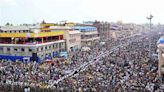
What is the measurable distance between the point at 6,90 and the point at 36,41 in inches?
734

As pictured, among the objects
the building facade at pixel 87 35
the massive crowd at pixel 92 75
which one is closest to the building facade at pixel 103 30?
the building facade at pixel 87 35

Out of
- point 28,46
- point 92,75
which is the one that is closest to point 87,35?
point 28,46

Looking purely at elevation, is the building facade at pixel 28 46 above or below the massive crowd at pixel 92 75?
above

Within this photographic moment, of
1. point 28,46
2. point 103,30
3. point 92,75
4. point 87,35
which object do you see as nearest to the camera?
point 92,75

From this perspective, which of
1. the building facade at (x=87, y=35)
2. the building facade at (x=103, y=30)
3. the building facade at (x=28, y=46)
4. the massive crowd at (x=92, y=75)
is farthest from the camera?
the building facade at (x=103, y=30)

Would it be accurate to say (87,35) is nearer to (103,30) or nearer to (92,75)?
(103,30)

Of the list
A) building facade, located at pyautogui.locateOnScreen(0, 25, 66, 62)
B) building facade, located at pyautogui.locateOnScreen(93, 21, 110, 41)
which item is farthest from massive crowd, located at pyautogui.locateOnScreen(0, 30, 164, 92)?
building facade, located at pyautogui.locateOnScreen(93, 21, 110, 41)

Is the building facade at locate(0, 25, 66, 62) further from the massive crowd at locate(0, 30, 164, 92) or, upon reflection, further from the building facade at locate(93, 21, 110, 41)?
the building facade at locate(93, 21, 110, 41)

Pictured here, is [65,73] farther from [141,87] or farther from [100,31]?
[100,31]

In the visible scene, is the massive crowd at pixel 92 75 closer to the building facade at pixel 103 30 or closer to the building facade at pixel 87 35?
the building facade at pixel 87 35

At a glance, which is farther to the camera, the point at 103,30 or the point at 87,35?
the point at 103,30

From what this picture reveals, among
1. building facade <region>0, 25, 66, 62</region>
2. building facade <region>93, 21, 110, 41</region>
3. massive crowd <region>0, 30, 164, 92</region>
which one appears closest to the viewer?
massive crowd <region>0, 30, 164, 92</region>

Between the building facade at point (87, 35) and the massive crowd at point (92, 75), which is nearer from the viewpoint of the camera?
the massive crowd at point (92, 75)

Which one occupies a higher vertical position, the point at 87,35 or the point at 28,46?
the point at 28,46
